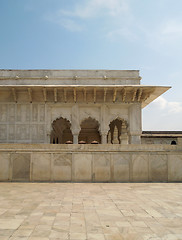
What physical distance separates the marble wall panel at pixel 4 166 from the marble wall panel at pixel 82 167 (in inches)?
111

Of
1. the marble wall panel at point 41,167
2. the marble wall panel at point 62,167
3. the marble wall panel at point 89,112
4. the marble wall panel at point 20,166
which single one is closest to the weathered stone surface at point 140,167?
the marble wall panel at point 62,167

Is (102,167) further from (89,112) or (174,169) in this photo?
(89,112)

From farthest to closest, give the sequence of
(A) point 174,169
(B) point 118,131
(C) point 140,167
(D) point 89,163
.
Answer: (B) point 118,131 < (A) point 174,169 < (C) point 140,167 < (D) point 89,163

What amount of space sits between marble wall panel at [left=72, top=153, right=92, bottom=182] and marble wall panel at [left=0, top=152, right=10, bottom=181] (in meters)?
2.82

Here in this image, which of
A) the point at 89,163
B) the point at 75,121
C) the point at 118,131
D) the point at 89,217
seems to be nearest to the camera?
the point at 89,217

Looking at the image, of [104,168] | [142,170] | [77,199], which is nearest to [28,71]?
[104,168]

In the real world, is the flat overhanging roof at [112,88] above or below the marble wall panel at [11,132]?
above

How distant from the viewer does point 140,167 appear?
9.73 meters

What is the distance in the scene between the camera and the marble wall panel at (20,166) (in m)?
9.39

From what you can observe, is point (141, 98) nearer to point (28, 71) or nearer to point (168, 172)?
point (168, 172)

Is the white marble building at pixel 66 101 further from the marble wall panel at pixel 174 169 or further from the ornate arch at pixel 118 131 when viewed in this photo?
the marble wall panel at pixel 174 169

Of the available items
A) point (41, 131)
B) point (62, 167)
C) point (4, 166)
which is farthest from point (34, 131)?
point (62, 167)

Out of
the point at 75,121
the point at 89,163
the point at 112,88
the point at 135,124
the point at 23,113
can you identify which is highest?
the point at 112,88

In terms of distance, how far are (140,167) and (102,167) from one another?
5.55 feet
